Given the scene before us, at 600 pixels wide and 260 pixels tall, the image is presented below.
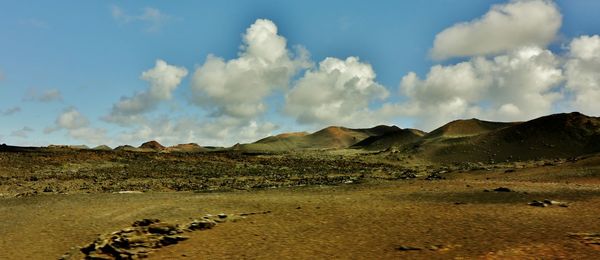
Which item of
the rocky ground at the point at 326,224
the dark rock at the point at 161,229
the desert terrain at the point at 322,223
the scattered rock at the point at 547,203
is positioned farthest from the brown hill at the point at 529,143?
the dark rock at the point at 161,229

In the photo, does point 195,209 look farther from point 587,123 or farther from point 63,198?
point 587,123

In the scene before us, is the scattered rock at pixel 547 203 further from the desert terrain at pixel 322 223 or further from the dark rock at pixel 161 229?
the dark rock at pixel 161 229

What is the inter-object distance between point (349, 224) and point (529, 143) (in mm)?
79516

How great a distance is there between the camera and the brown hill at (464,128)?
12078 centimetres

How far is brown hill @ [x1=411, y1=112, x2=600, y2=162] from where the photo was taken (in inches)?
3199

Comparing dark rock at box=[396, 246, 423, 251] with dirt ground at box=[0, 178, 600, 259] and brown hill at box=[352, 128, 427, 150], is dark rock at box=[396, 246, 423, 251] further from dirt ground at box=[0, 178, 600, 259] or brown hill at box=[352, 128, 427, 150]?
brown hill at box=[352, 128, 427, 150]

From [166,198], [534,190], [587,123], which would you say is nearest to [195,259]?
[166,198]

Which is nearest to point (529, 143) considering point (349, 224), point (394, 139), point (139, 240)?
point (394, 139)

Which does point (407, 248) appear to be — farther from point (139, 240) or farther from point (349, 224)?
point (139, 240)

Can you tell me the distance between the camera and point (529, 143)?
86688mm

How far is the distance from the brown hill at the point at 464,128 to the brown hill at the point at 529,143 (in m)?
23.7

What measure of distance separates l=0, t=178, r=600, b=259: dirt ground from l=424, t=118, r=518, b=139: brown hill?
97594 mm

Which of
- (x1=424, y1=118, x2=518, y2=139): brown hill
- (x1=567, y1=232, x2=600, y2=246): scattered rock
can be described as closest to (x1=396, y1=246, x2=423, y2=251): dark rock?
(x1=567, y1=232, x2=600, y2=246): scattered rock

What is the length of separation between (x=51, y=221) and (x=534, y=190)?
72.7 feet
